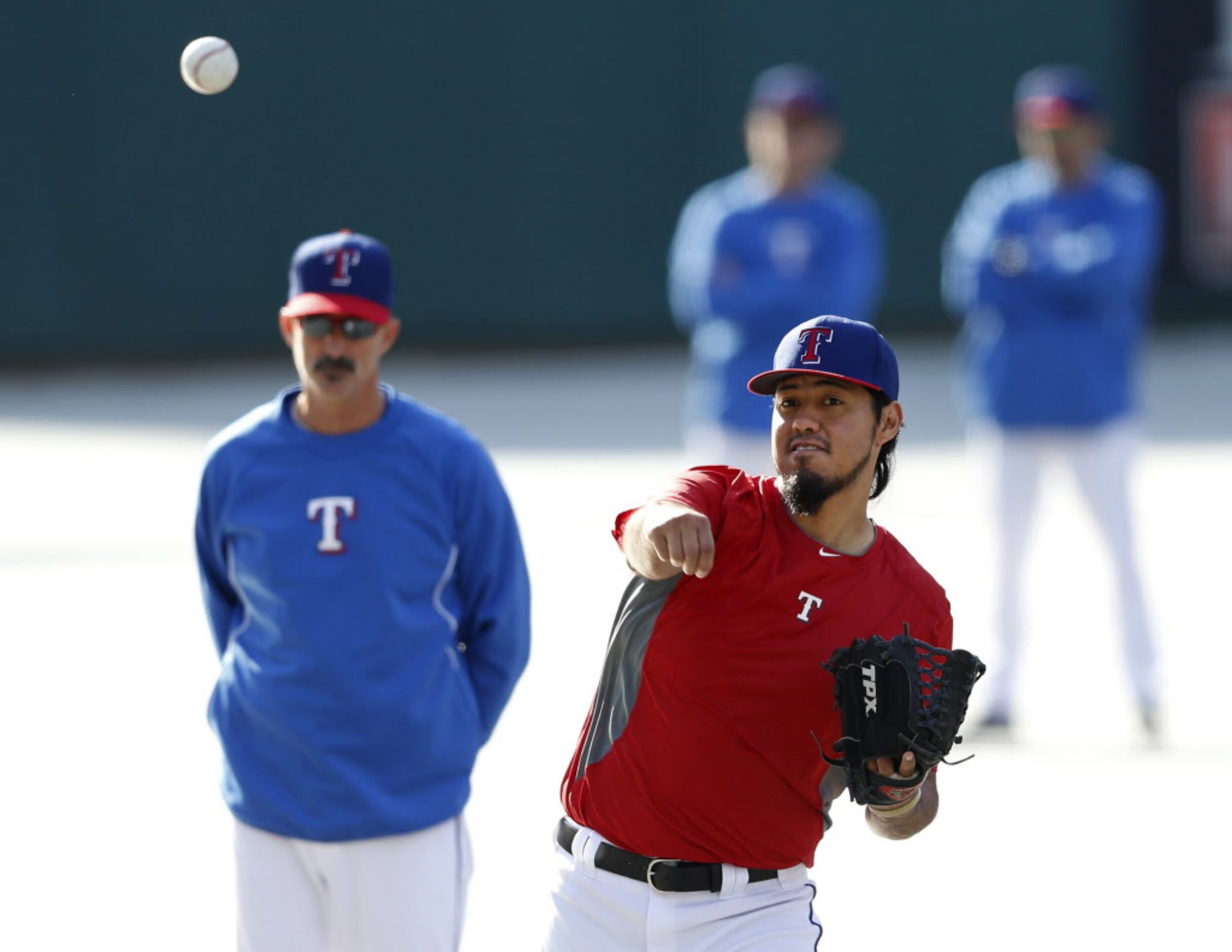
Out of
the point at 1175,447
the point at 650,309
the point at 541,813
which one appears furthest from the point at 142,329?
the point at 541,813

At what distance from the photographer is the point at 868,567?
414cm

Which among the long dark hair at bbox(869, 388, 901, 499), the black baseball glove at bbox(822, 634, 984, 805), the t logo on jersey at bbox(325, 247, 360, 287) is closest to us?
the black baseball glove at bbox(822, 634, 984, 805)

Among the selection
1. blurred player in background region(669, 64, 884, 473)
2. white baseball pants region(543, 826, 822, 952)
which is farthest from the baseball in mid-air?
blurred player in background region(669, 64, 884, 473)

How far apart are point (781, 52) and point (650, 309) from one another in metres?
3.20

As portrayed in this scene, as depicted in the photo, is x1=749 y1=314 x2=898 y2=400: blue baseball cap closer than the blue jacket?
Yes

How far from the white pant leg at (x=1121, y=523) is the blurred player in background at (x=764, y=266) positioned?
55.1 inches

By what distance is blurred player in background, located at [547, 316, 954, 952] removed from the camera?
4.00 m

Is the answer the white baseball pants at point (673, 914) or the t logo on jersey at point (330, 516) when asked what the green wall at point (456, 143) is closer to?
the t logo on jersey at point (330, 516)

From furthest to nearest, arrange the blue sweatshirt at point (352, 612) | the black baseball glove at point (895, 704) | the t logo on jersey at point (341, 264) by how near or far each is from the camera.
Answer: the t logo on jersey at point (341, 264) → the blue sweatshirt at point (352, 612) → the black baseball glove at point (895, 704)

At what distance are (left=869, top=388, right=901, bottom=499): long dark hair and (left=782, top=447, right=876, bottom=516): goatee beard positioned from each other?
97 mm

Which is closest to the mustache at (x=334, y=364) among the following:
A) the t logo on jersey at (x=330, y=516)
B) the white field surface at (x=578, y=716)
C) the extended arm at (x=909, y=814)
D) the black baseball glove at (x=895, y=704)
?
the t logo on jersey at (x=330, y=516)

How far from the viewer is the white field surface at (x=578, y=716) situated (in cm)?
650

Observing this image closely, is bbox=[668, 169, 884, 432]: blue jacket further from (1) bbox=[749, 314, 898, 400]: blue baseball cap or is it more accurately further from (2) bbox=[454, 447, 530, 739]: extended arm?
(1) bbox=[749, 314, 898, 400]: blue baseball cap

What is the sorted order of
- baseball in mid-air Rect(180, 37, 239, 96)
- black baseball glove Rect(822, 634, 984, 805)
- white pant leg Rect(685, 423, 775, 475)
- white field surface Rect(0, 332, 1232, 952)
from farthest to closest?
white pant leg Rect(685, 423, 775, 475) → white field surface Rect(0, 332, 1232, 952) → baseball in mid-air Rect(180, 37, 239, 96) → black baseball glove Rect(822, 634, 984, 805)
